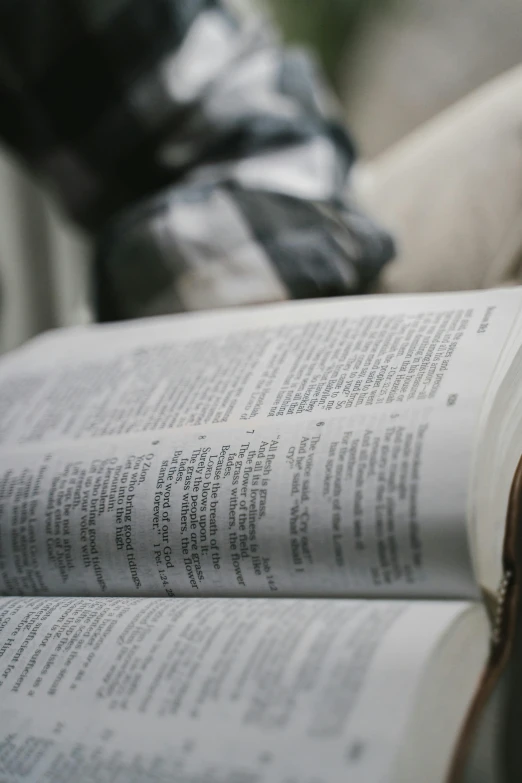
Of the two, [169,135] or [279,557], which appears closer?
[279,557]

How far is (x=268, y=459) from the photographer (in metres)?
0.34

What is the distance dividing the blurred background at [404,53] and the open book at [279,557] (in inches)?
14.9

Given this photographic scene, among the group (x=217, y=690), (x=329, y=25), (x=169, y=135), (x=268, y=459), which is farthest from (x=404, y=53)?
(x=217, y=690)

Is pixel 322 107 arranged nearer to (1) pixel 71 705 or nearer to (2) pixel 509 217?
(2) pixel 509 217

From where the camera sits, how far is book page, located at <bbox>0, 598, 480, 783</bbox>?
9.8 inches

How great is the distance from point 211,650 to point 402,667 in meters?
0.08

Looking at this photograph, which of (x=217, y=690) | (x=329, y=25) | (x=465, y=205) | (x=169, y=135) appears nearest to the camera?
(x=217, y=690)

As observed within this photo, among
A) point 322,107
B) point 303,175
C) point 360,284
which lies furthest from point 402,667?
point 322,107

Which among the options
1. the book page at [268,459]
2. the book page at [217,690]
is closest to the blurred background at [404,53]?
the book page at [268,459]

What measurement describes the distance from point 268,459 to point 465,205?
269 mm

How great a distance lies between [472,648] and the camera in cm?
28

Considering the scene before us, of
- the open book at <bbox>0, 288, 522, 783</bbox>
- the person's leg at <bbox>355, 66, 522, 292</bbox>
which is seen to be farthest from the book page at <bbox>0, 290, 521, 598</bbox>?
the person's leg at <bbox>355, 66, 522, 292</bbox>

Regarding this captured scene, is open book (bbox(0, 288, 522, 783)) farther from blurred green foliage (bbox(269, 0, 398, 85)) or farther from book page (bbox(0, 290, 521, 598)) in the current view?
blurred green foliage (bbox(269, 0, 398, 85))

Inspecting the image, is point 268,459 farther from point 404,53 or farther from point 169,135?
point 404,53
